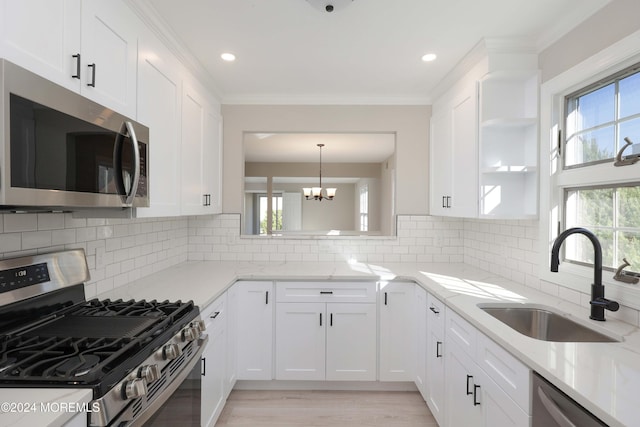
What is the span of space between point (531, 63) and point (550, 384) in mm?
1857

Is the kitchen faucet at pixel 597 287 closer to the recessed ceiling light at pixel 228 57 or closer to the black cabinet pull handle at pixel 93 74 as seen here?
the black cabinet pull handle at pixel 93 74

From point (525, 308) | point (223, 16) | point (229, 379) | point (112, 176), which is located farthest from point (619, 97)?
point (229, 379)

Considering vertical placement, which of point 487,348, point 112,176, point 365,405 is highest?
point 112,176

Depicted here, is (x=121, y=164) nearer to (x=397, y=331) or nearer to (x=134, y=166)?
(x=134, y=166)

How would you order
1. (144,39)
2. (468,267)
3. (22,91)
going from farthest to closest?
(468,267), (144,39), (22,91)

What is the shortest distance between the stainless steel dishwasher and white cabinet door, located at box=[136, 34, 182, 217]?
1788 millimetres

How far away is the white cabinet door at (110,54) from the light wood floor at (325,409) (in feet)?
6.67

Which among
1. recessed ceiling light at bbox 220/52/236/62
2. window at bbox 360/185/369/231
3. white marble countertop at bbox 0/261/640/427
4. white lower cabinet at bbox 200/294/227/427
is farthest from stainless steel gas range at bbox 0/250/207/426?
window at bbox 360/185/369/231

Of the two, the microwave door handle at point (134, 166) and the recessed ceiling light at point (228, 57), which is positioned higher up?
the recessed ceiling light at point (228, 57)

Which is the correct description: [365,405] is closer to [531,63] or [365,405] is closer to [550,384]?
[550,384]

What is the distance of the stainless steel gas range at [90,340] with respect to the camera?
3.12ft

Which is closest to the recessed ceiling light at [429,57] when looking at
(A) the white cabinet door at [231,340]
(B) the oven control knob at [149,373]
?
(A) the white cabinet door at [231,340]

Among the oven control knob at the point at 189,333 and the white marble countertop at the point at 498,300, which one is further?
the oven control knob at the point at 189,333

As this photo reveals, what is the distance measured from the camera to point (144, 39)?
174 centimetres
